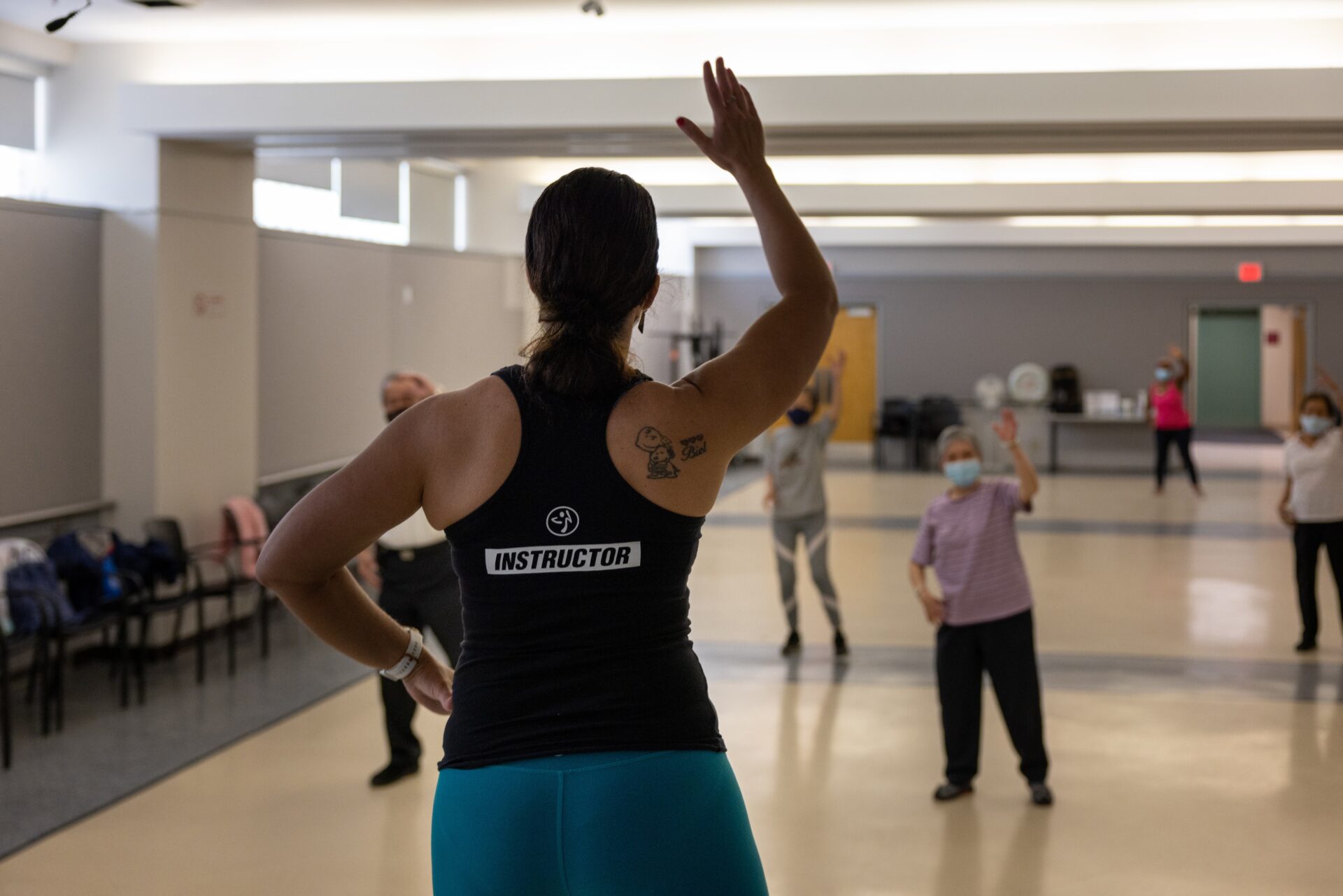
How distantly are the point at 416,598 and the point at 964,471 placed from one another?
2.16 metres

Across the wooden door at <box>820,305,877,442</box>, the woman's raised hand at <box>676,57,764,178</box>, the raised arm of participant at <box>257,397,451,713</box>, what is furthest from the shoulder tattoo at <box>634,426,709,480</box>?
the wooden door at <box>820,305,877,442</box>

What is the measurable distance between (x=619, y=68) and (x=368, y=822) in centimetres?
452

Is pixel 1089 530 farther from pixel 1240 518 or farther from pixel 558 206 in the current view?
pixel 558 206

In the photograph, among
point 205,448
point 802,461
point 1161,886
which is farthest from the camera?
point 205,448

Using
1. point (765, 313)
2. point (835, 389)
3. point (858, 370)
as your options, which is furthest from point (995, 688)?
point (858, 370)

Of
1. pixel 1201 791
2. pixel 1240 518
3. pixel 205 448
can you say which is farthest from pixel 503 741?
pixel 1240 518

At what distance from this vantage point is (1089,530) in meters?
12.0

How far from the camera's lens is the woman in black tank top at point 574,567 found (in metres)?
1.27

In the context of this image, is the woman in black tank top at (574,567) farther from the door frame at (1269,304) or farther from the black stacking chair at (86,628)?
the door frame at (1269,304)

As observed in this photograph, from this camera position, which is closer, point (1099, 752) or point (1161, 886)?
point (1161, 886)

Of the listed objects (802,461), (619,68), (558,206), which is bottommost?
(802,461)

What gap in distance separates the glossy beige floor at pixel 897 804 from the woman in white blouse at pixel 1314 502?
338mm

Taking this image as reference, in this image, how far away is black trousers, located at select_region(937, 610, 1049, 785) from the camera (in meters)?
4.61

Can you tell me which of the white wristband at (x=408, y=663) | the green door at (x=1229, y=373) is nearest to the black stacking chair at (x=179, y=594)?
the white wristband at (x=408, y=663)
